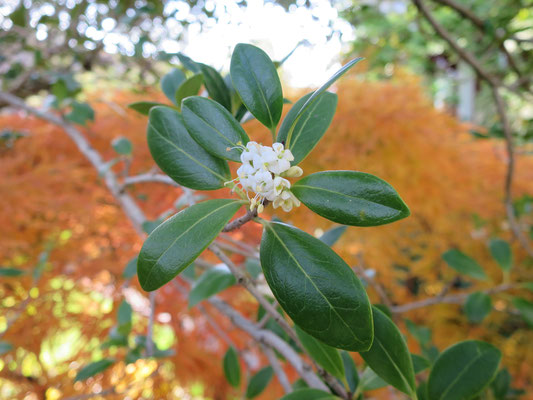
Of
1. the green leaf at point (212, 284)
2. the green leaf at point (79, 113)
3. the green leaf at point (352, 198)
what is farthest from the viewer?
the green leaf at point (79, 113)

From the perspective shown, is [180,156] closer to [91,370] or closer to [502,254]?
[91,370]

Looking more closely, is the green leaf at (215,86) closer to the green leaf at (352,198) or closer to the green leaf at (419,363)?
the green leaf at (352,198)

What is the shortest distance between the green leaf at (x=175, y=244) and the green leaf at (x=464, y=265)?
0.56m

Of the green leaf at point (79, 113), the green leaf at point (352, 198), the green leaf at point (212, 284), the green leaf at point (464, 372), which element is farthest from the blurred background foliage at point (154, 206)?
the green leaf at point (352, 198)

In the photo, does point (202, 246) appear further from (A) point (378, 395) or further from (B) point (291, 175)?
(A) point (378, 395)

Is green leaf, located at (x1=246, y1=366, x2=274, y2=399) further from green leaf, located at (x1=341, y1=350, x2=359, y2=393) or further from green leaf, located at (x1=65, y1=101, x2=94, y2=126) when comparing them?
green leaf, located at (x1=65, y1=101, x2=94, y2=126)

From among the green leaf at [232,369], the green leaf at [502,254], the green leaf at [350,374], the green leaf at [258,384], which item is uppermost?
the green leaf at [350,374]

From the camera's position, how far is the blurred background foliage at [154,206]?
89cm

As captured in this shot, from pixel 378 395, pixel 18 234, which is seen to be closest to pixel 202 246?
pixel 18 234

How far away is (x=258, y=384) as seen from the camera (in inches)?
25.4

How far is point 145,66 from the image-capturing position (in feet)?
3.30

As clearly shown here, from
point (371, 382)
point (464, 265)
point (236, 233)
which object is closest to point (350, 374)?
point (371, 382)

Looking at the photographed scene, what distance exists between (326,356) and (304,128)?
185 mm

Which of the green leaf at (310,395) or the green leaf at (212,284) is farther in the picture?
the green leaf at (212,284)
